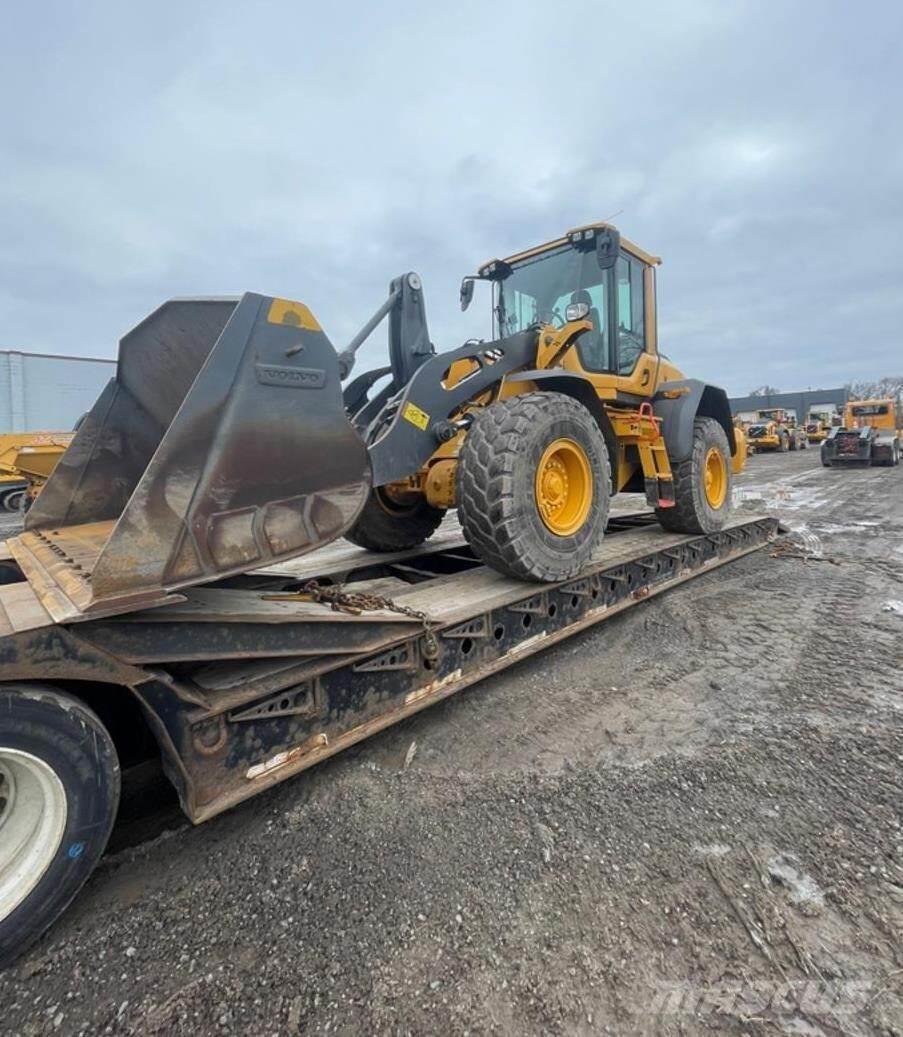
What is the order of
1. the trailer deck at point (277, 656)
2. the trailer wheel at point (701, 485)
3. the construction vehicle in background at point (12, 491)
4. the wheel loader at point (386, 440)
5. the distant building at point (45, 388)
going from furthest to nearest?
1. the distant building at point (45, 388)
2. the construction vehicle in background at point (12, 491)
3. the trailer wheel at point (701, 485)
4. the wheel loader at point (386, 440)
5. the trailer deck at point (277, 656)

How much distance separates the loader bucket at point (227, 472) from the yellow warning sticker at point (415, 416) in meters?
0.87

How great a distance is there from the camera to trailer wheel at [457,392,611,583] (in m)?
3.19

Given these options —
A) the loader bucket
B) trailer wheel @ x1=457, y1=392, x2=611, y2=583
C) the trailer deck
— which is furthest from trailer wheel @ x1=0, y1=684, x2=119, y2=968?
trailer wheel @ x1=457, y1=392, x2=611, y2=583

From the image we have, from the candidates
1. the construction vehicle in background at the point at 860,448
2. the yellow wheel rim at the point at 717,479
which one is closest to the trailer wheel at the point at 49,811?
the yellow wheel rim at the point at 717,479

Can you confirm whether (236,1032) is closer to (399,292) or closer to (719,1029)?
(719,1029)

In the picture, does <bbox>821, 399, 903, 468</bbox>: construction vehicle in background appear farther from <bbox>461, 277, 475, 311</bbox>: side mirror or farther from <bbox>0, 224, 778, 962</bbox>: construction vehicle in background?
<bbox>461, 277, 475, 311</bbox>: side mirror

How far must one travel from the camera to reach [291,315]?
223 centimetres

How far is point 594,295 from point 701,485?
207cm

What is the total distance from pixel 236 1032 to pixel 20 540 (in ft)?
8.70

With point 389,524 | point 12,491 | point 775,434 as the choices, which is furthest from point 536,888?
point 775,434

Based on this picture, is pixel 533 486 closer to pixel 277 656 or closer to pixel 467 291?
pixel 277 656

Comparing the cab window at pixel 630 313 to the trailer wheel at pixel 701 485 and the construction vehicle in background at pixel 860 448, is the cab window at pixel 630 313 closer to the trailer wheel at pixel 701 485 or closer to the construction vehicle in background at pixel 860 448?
the trailer wheel at pixel 701 485

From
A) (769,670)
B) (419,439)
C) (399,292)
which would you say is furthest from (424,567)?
(769,670)

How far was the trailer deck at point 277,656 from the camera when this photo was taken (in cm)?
184
